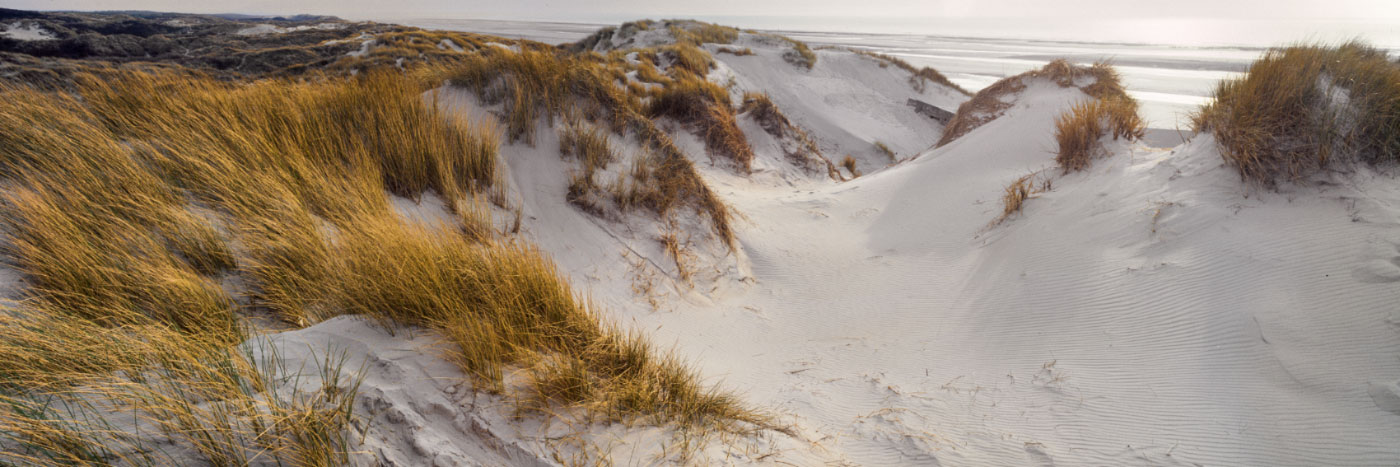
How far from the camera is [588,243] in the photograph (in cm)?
457

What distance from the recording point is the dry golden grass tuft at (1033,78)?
1016 cm

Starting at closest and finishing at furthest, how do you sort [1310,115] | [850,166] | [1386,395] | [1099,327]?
[1386,395]
[1099,327]
[1310,115]
[850,166]

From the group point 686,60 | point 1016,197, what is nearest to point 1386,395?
point 1016,197

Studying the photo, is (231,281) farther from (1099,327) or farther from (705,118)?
(705,118)

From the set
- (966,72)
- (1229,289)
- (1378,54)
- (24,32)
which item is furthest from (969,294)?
(24,32)

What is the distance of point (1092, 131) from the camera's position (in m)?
5.93

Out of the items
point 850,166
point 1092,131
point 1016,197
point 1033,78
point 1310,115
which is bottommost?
point 850,166

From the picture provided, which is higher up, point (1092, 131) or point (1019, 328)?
point (1092, 131)

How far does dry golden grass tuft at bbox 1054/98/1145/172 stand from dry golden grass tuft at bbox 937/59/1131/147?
4.53m

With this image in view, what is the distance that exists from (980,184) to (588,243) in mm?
5128

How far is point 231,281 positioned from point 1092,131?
781cm

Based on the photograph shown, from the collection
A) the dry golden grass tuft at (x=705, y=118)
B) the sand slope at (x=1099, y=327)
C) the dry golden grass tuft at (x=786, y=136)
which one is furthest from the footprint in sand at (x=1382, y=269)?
the dry golden grass tuft at (x=786, y=136)

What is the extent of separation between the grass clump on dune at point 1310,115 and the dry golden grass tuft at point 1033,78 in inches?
232

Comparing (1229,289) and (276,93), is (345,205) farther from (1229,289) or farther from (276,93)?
(1229,289)
